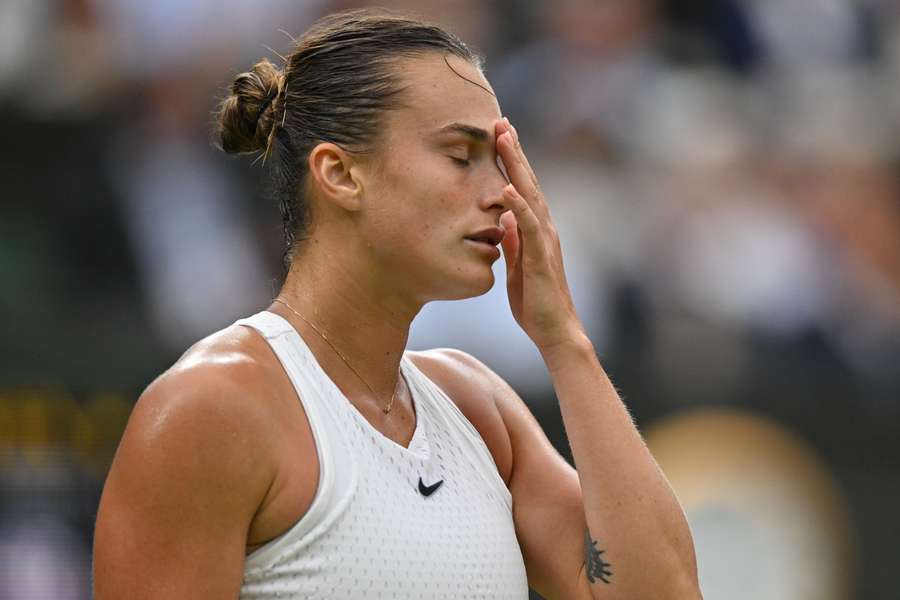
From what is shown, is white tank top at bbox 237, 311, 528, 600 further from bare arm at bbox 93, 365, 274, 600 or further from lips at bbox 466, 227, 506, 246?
lips at bbox 466, 227, 506, 246

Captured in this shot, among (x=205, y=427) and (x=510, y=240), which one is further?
(x=510, y=240)

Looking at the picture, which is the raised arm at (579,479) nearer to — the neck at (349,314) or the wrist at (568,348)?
the wrist at (568,348)

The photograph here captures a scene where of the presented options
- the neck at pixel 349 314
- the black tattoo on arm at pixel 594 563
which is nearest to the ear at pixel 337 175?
the neck at pixel 349 314

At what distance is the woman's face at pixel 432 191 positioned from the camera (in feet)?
8.29

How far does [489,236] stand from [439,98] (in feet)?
0.82

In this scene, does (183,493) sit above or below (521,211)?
below

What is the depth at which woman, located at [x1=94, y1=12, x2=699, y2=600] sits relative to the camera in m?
2.21

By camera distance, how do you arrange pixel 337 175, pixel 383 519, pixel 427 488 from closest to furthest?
1. pixel 383 519
2. pixel 427 488
3. pixel 337 175

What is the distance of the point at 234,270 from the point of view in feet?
21.2

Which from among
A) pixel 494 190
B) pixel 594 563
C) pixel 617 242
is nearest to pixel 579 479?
pixel 594 563

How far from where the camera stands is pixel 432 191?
8.26 ft

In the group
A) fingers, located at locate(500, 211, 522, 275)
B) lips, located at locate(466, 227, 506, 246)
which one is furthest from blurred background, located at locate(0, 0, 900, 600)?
lips, located at locate(466, 227, 506, 246)

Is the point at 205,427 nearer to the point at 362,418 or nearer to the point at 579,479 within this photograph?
the point at 362,418

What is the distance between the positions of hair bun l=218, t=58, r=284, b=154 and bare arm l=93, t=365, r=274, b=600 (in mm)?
637
